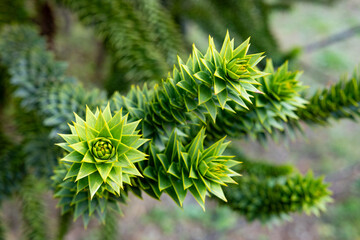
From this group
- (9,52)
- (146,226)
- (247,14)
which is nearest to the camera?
(9,52)

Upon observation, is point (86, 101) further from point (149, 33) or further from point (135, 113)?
point (149, 33)

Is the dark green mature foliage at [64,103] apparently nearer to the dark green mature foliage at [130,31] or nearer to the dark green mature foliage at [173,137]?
the dark green mature foliage at [173,137]

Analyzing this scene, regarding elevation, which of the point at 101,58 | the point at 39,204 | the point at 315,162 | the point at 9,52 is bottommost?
the point at 315,162

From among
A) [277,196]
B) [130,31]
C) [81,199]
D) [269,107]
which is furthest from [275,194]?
[130,31]

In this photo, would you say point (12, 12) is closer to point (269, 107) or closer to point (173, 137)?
point (173, 137)

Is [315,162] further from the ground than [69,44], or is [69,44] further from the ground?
[69,44]

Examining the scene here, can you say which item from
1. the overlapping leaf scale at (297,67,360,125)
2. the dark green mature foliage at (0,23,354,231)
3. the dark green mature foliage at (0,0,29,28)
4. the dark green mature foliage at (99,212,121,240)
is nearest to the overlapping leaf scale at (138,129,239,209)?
the dark green mature foliage at (0,23,354,231)

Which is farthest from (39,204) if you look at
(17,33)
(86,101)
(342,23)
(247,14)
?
(342,23)

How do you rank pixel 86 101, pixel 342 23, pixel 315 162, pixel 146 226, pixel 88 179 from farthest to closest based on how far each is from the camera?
pixel 342 23
pixel 315 162
pixel 146 226
pixel 86 101
pixel 88 179

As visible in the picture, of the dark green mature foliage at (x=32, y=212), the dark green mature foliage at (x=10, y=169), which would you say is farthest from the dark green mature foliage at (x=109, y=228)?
the dark green mature foliage at (x=10, y=169)
